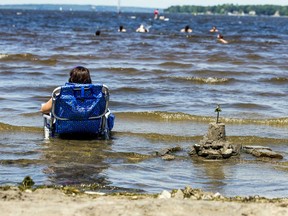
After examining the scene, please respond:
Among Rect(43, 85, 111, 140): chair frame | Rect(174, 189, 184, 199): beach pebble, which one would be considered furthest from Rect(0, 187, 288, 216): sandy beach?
Rect(43, 85, 111, 140): chair frame

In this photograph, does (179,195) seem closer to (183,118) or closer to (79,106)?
(79,106)

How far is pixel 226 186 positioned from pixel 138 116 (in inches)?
215

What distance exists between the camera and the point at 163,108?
14180mm

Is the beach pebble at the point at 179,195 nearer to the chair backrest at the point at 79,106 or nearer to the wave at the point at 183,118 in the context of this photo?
the chair backrest at the point at 79,106

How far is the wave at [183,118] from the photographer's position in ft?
42.5

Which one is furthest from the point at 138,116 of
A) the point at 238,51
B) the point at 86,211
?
the point at 238,51

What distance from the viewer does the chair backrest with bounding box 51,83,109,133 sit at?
9.83 meters

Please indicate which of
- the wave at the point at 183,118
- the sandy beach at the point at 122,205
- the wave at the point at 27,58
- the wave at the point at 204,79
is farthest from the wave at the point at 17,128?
the wave at the point at 27,58

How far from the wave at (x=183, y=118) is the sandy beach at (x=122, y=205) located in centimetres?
658

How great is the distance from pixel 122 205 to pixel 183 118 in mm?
7327

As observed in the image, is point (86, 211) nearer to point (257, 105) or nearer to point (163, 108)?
point (163, 108)

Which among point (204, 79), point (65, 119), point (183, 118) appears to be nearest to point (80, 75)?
point (65, 119)

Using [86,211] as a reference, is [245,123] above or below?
below

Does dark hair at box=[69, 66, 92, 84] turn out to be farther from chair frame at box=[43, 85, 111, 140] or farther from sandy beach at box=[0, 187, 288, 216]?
sandy beach at box=[0, 187, 288, 216]
